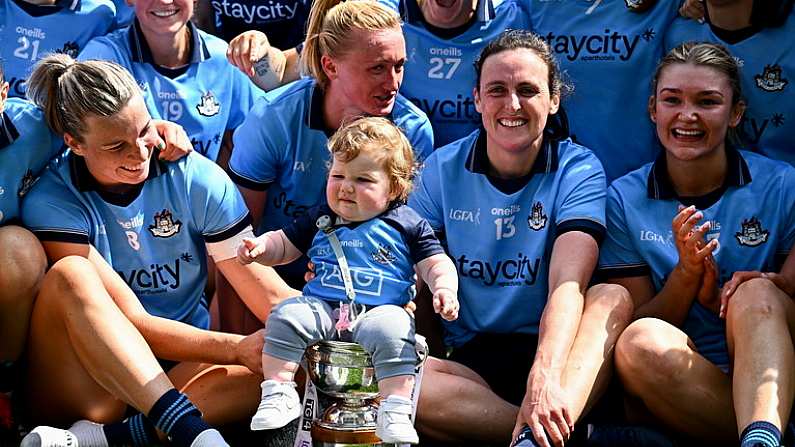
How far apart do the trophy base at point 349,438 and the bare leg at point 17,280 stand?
3.68ft

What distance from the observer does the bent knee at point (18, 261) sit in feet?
12.9

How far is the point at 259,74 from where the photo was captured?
501 cm

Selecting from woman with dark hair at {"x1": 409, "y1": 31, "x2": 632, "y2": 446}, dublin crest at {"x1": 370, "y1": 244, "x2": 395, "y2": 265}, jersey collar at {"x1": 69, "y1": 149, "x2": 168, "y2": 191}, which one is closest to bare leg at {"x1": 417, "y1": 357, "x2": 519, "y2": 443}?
woman with dark hair at {"x1": 409, "y1": 31, "x2": 632, "y2": 446}

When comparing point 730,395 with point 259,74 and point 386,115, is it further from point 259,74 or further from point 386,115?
point 259,74

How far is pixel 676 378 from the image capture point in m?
3.84

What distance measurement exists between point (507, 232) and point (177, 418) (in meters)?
1.32

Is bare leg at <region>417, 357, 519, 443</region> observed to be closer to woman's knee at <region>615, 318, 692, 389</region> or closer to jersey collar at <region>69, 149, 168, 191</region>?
woman's knee at <region>615, 318, 692, 389</region>

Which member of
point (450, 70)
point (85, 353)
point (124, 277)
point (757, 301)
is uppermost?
point (450, 70)

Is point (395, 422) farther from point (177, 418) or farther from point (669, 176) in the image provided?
point (669, 176)

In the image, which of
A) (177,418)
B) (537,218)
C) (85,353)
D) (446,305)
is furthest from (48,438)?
(537,218)

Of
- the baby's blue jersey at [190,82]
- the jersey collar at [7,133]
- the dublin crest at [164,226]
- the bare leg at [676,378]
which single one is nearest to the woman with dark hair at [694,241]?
the bare leg at [676,378]

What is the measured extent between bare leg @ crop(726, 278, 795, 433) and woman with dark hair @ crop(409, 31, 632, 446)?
15.6 inches

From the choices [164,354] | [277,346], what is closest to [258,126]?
[164,354]

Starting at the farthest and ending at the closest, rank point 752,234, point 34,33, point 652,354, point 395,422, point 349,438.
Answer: point 34,33, point 752,234, point 652,354, point 349,438, point 395,422
